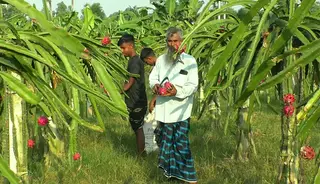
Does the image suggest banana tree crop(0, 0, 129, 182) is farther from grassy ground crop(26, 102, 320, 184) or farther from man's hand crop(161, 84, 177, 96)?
man's hand crop(161, 84, 177, 96)

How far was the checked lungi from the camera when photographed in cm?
420

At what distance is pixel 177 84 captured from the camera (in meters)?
4.08

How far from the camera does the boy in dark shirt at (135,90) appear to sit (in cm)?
546

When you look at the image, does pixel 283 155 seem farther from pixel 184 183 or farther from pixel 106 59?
pixel 184 183

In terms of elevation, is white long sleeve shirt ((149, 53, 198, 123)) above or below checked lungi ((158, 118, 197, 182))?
above

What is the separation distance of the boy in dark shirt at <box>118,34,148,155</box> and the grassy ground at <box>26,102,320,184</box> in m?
0.33

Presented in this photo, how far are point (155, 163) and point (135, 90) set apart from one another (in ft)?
3.09

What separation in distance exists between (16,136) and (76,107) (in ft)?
1.06

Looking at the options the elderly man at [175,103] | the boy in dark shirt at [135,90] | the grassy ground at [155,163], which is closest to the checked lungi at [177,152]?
the elderly man at [175,103]

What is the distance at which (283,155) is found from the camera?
2791 millimetres

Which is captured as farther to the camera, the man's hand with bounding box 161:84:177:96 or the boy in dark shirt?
the boy in dark shirt

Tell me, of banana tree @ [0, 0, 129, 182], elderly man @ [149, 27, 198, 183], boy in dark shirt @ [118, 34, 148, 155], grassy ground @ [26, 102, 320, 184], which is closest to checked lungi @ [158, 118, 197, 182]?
elderly man @ [149, 27, 198, 183]

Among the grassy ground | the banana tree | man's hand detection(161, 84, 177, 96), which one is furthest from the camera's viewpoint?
the grassy ground

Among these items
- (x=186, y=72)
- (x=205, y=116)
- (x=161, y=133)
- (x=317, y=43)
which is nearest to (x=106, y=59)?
(x=317, y=43)
